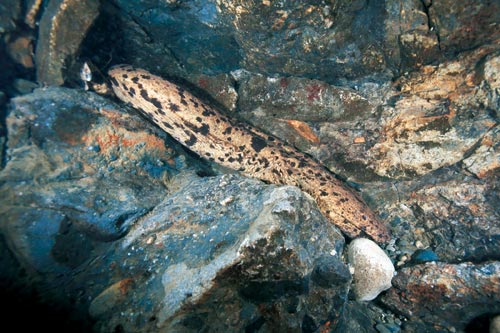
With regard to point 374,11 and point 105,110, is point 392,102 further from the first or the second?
point 105,110

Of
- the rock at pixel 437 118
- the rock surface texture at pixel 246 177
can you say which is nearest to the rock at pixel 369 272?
the rock surface texture at pixel 246 177

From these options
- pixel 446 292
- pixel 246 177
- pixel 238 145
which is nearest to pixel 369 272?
pixel 446 292

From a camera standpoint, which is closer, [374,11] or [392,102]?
[374,11]

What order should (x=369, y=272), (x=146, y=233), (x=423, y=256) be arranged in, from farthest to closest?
1. (x=423, y=256)
2. (x=369, y=272)
3. (x=146, y=233)

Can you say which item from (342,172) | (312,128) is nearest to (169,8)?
(312,128)

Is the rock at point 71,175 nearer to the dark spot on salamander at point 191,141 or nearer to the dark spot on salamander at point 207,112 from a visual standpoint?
the dark spot on salamander at point 191,141

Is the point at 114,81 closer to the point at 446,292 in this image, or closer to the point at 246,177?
the point at 246,177
